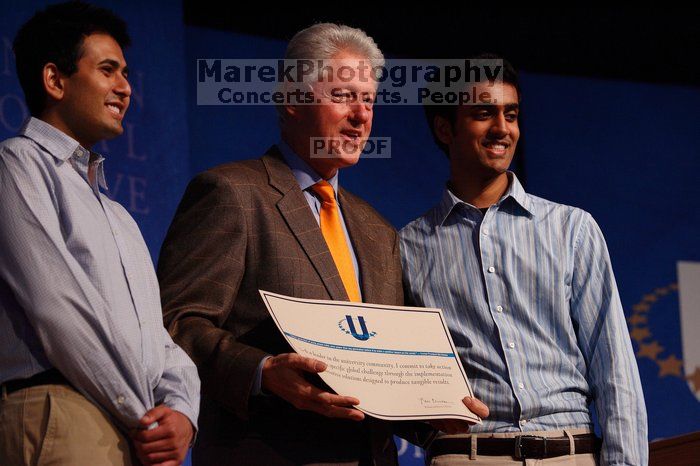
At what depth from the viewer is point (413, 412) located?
219 cm

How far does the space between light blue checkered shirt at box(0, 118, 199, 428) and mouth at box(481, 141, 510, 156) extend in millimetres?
1129

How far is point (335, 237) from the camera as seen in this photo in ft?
8.32

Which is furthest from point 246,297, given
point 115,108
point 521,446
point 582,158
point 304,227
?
point 582,158

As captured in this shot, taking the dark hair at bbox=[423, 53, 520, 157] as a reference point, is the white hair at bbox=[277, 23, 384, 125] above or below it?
above

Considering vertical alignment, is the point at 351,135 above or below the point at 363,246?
above

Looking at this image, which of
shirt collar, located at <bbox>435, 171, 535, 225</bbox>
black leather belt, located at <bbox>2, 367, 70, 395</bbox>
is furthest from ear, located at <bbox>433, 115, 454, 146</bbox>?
black leather belt, located at <bbox>2, 367, 70, 395</bbox>

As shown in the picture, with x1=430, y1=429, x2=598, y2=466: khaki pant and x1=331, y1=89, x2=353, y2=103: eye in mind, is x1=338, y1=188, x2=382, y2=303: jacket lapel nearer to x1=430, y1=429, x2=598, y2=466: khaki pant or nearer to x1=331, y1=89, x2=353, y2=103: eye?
x1=331, y1=89, x2=353, y2=103: eye

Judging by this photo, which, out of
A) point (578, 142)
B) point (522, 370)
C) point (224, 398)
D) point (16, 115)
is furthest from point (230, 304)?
point (578, 142)

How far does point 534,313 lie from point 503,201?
34cm

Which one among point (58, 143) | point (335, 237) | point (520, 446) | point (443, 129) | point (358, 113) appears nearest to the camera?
point (58, 143)

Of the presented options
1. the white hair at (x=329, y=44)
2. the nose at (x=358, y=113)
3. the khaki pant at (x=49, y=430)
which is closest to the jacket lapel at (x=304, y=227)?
the nose at (x=358, y=113)

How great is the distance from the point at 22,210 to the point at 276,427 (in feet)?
2.38

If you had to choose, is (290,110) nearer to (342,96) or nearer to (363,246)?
(342,96)

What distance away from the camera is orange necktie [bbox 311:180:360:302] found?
2.46m
